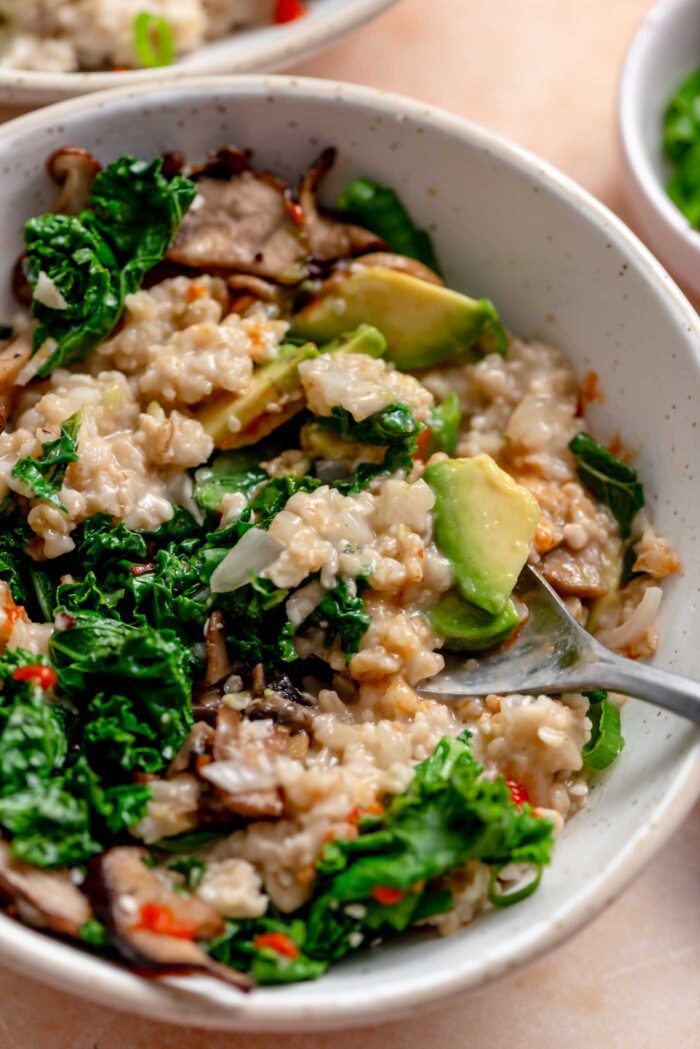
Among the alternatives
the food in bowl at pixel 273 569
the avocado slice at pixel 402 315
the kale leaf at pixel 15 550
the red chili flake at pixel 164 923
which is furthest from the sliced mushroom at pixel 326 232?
the red chili flake at pixel 164 923

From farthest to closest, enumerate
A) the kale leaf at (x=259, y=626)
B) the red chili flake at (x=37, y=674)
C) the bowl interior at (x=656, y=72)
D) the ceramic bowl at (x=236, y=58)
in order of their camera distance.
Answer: the bowl interior at (x=656, y=72) → the ceramic bowl at (x=236, y=58) → the kale leaf at (x=259, y=626) → the red chili flake at (x=37, y=674)

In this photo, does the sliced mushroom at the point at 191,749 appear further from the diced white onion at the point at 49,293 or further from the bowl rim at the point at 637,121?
the bowl rim at the point at 637,121

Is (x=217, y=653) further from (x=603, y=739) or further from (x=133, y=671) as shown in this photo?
(x=603, y=739)

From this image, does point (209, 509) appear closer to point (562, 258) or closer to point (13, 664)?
point (13, 664)

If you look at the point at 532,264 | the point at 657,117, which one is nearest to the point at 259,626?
the point at 532,264

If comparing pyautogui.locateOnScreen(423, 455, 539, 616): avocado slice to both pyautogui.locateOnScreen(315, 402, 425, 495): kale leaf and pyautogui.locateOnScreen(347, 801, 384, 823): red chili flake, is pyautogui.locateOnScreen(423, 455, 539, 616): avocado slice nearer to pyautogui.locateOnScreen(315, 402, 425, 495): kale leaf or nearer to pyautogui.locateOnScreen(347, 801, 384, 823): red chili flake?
pyautogui.locateOnScreen(315, 402, 425, 495): kale leaf

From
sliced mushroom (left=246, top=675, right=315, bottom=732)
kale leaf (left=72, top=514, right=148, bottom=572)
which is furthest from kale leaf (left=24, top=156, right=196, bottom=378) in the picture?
sliced mushroom (left=246, top=675, right=315, bottom=732)
